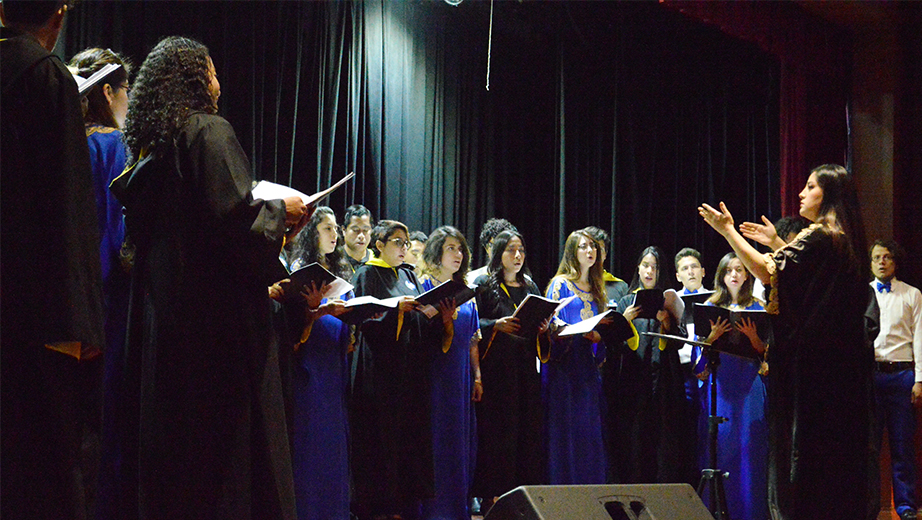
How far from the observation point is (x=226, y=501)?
208 centimetres

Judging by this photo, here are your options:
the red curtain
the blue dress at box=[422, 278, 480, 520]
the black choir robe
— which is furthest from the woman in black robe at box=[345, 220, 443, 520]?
the red curtain

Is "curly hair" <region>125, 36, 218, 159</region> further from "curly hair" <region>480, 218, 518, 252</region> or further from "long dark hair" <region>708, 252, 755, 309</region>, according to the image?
"long dark hair" <region>708, 252, 755, 309</region>

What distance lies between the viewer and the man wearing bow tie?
5508 mm

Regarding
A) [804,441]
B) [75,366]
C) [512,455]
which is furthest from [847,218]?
[75,366]

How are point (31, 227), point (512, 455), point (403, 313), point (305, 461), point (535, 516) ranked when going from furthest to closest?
point (512, 455) → point (403, 313) → point (305, 461) → point (535, 516) → point (31, 227)

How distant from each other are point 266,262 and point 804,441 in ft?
7.70

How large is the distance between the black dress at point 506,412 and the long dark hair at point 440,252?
317 mm

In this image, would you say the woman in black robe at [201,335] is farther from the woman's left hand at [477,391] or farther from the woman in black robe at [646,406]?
the woman in black robe at [646,406]

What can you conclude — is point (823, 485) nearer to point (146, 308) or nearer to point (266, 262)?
point (266, 262)

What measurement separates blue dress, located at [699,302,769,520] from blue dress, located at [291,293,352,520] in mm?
2419

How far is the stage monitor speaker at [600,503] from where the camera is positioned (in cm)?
229

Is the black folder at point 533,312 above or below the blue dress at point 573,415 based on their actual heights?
above

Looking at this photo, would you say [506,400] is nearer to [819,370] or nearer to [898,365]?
[819,370]

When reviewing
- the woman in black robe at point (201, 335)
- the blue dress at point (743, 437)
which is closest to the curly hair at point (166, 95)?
the woman in black robe at point (201, 335)
